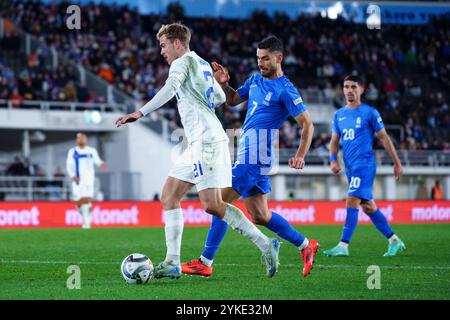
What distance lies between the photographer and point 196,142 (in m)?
8.96

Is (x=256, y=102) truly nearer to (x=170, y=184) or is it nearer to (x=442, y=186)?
(x=170, y=184)

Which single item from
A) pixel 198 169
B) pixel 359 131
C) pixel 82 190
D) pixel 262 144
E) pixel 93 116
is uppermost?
pixel 93 116

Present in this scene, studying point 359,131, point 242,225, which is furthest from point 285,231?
point 359,131

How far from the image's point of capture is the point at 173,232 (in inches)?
357

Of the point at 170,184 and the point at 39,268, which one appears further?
the point at 39,268

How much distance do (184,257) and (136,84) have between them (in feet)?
76.9

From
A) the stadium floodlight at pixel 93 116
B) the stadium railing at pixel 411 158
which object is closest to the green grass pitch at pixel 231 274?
the stadium floodlight at pixel 93 116

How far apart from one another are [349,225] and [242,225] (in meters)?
4.48

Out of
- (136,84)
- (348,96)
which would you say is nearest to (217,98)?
(348,96)

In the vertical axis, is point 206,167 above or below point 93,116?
below

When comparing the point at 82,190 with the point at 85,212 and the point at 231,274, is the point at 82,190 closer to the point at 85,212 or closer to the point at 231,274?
the point at 85,212

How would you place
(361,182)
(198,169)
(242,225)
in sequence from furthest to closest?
(361,182), (242,225), (198,169)

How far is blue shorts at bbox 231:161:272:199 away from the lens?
9539 mm

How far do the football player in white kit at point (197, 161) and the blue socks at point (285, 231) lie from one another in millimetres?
598
